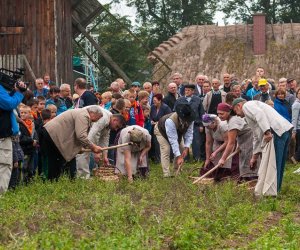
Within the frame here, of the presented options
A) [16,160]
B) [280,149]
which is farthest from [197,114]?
[16,160]

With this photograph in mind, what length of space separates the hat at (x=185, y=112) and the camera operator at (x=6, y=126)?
381cm

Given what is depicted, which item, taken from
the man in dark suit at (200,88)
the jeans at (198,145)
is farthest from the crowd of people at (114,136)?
the man in dark suit at (200,88)

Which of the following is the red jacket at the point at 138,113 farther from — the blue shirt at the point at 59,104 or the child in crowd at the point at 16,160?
the child in crowd at the point at 16,160

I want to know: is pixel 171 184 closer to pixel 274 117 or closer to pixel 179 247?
pixel 274 117

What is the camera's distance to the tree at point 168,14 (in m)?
56.8

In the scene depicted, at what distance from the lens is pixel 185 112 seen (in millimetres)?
18156

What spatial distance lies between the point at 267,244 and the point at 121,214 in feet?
7.45

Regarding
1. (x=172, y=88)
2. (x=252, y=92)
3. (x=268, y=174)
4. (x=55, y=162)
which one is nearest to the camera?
(x=268, y=174)

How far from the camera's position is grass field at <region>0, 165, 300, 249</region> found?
10469mm

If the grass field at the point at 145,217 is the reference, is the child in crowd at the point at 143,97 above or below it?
above

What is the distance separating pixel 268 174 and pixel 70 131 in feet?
10.7

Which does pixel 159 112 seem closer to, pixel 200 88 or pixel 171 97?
pixel 171 97

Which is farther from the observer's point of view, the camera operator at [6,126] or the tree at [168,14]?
the tree at [168,14]

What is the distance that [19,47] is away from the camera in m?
26.6
